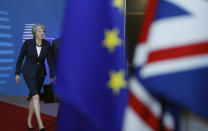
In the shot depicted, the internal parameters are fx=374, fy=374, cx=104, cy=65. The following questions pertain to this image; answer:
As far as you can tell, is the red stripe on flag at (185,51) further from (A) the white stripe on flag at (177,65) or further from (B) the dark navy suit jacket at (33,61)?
(B) the dark navy suit jacket at (33,61)

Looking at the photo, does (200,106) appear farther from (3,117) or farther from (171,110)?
(3,117)

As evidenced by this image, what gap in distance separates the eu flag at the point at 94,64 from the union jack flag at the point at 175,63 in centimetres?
35

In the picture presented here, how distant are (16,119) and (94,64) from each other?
5.64 metres

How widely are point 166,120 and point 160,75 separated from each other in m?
0.17

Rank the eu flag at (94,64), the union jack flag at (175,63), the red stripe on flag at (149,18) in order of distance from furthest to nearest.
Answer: the eu flag at (94,64), the red stripe on flag at (149,18), the union jack flag at (175,63)

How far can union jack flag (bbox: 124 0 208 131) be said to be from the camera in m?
1.18

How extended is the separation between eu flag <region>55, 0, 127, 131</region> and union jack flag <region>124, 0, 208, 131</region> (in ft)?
1.16

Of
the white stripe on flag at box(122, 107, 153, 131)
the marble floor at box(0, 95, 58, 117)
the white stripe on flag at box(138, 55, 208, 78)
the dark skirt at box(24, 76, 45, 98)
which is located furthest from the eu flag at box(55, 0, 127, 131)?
the marble floor at box(0, 95, 58, 117)

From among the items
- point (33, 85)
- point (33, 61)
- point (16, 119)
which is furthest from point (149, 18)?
point (16, 119)

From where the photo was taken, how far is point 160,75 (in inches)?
47.3

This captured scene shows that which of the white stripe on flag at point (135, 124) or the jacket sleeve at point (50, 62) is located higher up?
the jacket sleeve at point (50, 62)

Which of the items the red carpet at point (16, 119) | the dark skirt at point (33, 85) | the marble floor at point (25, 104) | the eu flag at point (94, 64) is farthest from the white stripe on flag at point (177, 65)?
the marble floor at point (25, 104)

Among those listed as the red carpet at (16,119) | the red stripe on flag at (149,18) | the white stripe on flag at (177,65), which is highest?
the red stripe on flag at (149,18)

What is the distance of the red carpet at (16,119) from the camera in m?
6.06
